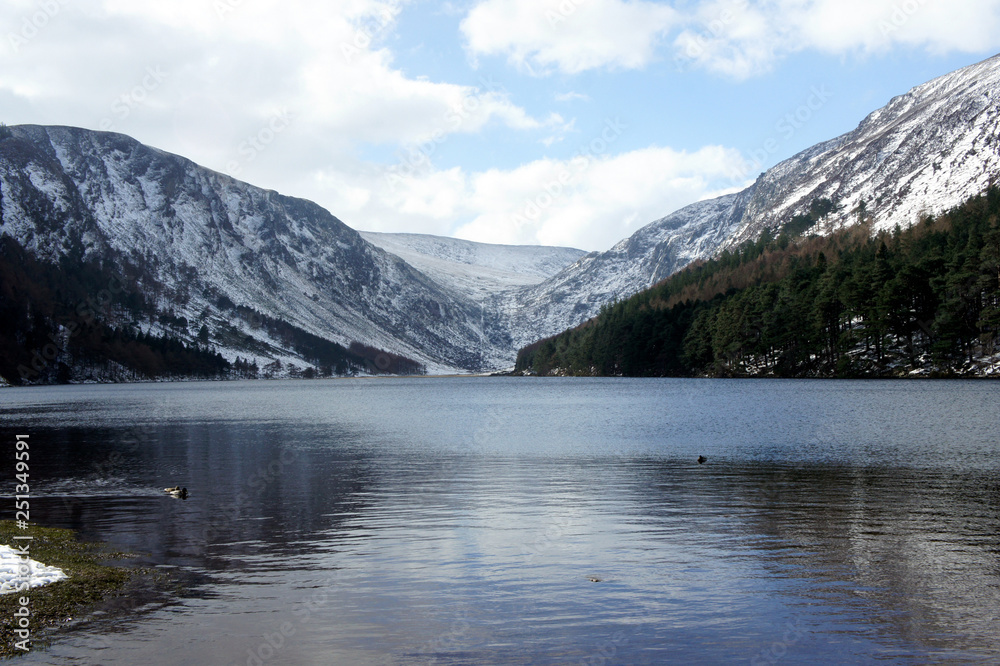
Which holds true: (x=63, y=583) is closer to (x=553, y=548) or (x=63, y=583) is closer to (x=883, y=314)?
(x=553, y=548)

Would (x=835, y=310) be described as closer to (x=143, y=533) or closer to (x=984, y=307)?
(x=984, y=307)

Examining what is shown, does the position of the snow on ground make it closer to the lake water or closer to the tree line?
the lake water

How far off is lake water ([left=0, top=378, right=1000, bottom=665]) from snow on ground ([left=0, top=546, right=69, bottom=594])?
2.68 meters

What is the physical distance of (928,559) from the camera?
80.6 feet

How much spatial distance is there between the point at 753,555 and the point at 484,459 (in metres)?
30.7

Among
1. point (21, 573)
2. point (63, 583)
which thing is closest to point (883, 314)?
point (63, 583)

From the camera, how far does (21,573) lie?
71.3ft

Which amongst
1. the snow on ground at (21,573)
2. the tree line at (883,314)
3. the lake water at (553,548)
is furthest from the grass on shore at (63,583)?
the tree line at (883,314)

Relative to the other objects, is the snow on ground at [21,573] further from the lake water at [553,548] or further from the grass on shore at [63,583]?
the lake water at [553,548]

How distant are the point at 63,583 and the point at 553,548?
1500 cm

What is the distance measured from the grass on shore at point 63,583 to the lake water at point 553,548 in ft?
2.65

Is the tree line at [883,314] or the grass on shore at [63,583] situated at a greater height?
the tree line at [883,314]

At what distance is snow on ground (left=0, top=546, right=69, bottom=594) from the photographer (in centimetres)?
2112

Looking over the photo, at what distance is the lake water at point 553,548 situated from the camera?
59.2ft
